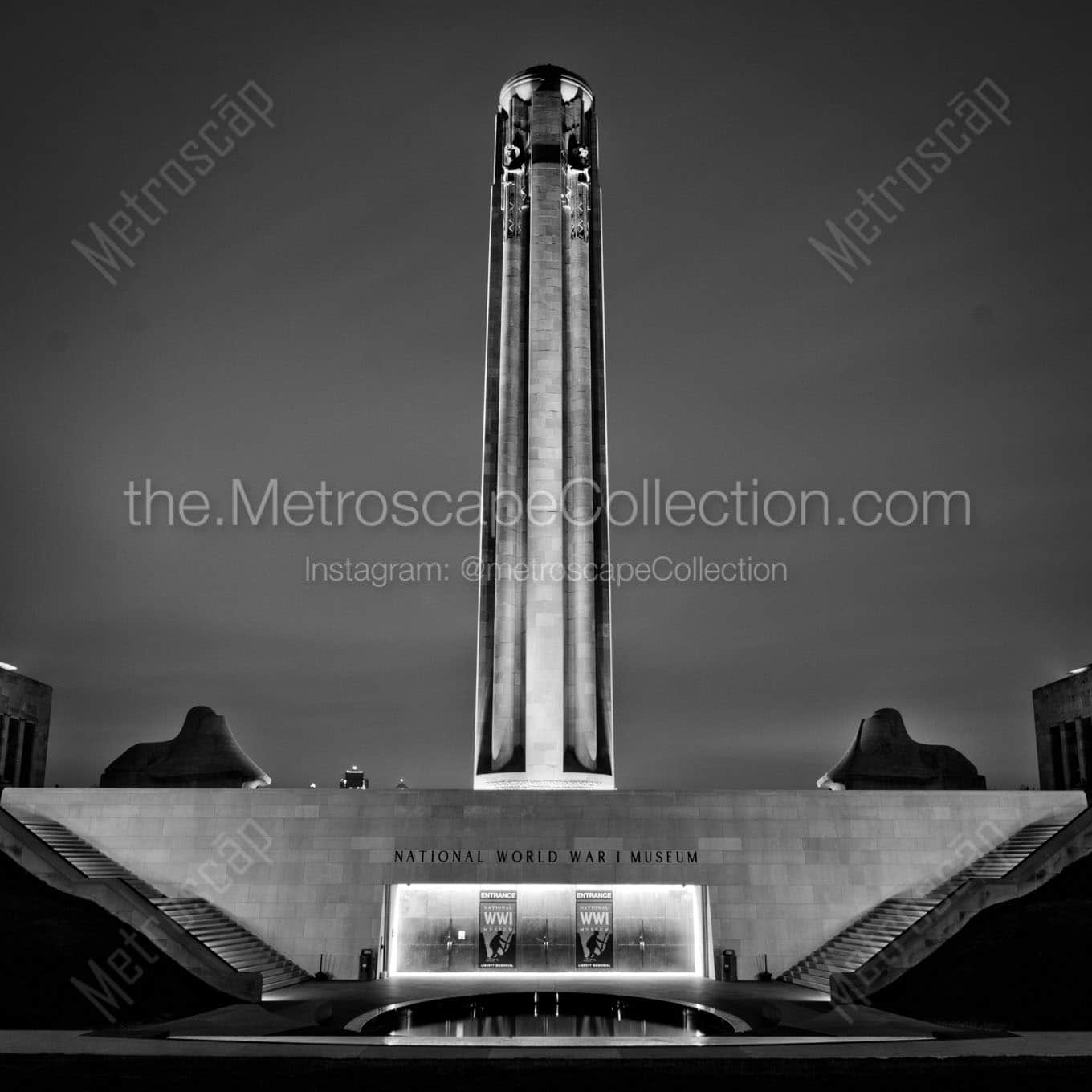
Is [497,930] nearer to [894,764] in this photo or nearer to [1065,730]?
[894,764]

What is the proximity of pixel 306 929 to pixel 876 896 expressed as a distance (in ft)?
61.6

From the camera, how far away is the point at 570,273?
44000mm

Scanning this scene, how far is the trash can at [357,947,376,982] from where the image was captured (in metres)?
32.3

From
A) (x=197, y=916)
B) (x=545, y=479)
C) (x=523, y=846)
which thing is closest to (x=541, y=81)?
(x=545, y=479)

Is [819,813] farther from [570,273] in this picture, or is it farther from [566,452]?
[570,273]

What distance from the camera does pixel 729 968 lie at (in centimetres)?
3272

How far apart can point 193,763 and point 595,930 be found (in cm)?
1925

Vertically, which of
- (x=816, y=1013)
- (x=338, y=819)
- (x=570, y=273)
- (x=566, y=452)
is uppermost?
(x=570, y=273)

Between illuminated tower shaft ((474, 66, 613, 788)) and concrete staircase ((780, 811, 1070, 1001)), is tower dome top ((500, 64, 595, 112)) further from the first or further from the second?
concrete staircase ((780, 811, 1070, 1001))

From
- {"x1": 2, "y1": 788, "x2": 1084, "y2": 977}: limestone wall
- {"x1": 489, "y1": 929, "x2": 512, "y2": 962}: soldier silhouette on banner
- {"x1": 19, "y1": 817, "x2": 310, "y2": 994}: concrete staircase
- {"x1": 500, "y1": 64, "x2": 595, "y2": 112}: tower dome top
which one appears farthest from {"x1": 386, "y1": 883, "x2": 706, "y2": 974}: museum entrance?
{"x1": 500, "y1": 64, "x2": 595, "y2": 112}: tower dome top

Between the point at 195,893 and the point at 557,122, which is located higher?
the point at 557,122

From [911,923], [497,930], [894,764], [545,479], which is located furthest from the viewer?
[894,764]

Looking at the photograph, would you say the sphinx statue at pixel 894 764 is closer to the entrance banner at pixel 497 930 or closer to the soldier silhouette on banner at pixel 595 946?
the soldier silhouette on banner at pixel 595 946

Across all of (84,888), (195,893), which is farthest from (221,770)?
(84,888)
